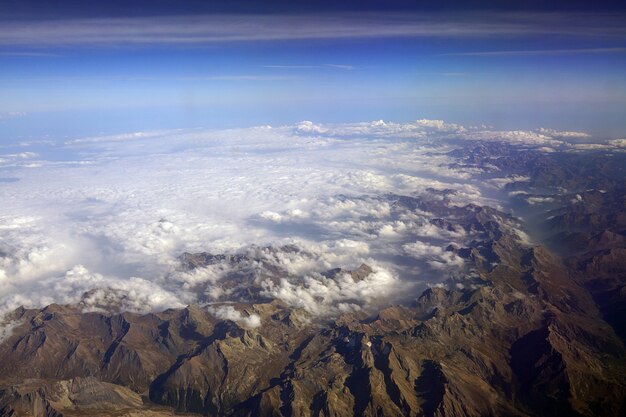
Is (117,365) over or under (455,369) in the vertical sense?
under

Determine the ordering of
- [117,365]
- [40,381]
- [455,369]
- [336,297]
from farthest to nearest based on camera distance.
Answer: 1. [336,297]
2. [117,365]
3. [455,369]
4. [40,381]

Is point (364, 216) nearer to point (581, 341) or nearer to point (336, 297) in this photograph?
point (336, 297)

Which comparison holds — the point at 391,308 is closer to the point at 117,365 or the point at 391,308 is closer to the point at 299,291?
the point at 299,291

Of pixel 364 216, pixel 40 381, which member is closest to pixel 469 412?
pixel 40 381

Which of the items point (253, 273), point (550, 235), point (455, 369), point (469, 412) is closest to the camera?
point (469, 412)

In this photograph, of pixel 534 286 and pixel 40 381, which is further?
pixel 534 286

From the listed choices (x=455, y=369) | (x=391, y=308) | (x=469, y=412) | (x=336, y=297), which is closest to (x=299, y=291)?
(x=336, y=297)
